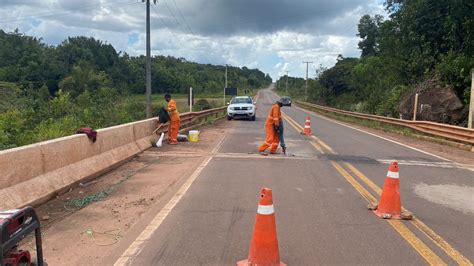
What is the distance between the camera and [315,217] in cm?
601

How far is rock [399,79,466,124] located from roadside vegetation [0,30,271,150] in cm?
1599

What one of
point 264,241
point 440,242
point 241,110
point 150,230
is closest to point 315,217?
point 440,242

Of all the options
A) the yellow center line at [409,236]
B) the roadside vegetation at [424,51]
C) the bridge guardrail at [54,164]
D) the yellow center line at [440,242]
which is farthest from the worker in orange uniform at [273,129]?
the roadside vegetation at [424,51]

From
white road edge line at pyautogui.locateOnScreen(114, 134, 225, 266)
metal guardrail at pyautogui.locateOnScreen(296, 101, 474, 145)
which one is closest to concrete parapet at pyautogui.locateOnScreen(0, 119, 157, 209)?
white road edge line at pyautogui.locateOnScreen(114, 134, 225, 266)

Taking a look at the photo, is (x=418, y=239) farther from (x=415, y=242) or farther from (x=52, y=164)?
(x=52, y=164)

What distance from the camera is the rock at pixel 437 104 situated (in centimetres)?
2217

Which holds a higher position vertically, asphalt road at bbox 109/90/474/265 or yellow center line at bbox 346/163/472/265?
yellow center line at bbox 346/163/472/265

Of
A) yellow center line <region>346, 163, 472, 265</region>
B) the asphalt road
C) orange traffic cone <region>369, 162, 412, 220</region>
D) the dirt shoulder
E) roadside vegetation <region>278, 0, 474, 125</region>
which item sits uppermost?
roadside vegetation <region>278, 0, 474, 125</region>

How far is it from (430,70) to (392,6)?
22.3ft

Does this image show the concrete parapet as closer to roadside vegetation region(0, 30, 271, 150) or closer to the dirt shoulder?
the dirt shoulder

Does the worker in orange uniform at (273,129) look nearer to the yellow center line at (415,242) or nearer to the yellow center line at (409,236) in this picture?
the yellow center line at (409,236)

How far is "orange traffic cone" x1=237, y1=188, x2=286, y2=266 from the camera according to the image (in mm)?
4168

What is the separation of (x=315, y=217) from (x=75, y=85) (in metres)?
77.4

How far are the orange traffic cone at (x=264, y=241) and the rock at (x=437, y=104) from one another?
68.7ft
